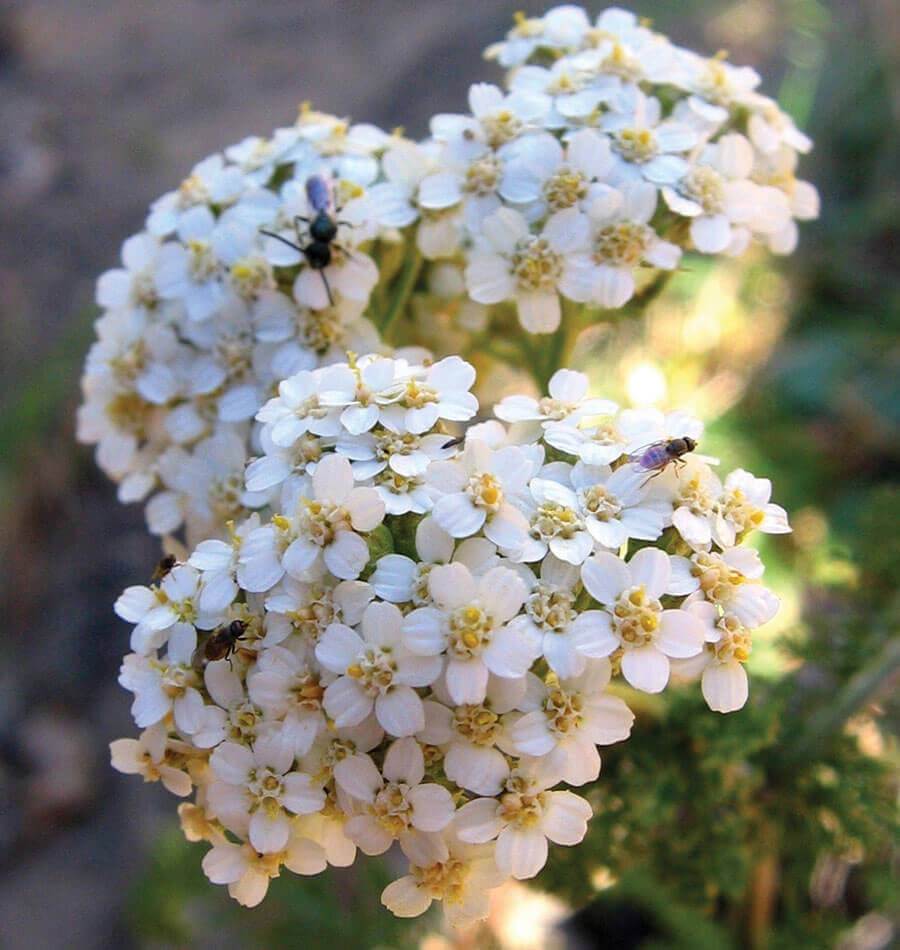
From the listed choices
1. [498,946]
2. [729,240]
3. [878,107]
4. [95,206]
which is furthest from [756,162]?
[95,206]

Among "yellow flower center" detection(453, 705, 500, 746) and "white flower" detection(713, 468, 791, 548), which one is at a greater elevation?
"white flower" detection(713, 468, 791, 548)

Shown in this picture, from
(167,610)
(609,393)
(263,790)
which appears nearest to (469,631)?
(263,790)

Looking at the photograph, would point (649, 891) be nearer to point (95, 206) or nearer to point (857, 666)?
point (857, 666)

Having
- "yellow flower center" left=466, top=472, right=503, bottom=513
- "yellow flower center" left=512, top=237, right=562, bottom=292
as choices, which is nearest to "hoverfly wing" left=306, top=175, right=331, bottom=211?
"yellow flower center" left=512, top=237, right=562, bottom=292

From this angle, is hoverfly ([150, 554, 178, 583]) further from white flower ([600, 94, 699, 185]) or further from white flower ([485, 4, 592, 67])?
white flower ([485, 4, 592, 67])

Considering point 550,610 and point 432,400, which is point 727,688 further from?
point 432,400
